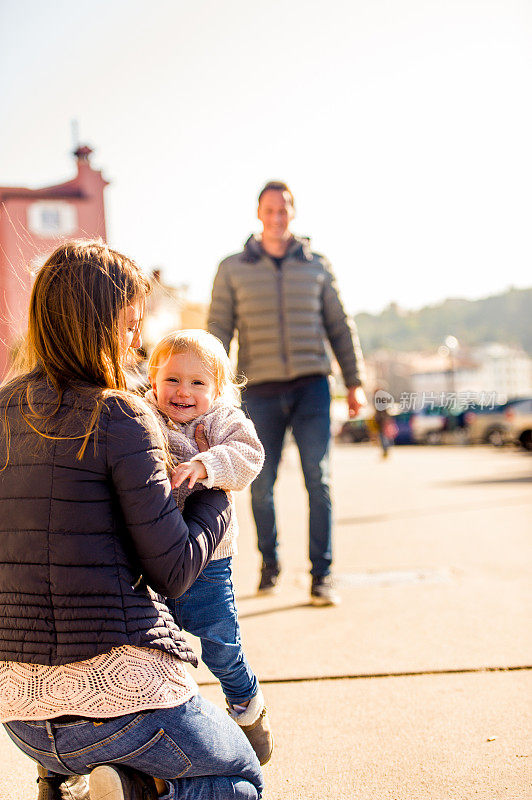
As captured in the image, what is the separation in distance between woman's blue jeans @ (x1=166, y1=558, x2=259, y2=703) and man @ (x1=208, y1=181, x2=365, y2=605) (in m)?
2.27

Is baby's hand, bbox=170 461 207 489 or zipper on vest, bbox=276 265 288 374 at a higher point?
zipper on vest, bbox=276 265 288 374

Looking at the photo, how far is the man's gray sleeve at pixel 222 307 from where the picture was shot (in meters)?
4.72

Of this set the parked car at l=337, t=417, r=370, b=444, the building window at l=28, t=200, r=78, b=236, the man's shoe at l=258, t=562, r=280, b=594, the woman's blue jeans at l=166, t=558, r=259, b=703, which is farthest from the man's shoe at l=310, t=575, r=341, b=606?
the parked car at l=337, t=417, r=370, b=444

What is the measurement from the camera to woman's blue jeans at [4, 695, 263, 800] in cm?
175

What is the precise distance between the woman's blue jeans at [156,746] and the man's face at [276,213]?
322cm

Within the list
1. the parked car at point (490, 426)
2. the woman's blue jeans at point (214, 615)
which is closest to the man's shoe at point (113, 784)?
the woman's blue jeans at point (214, 615)

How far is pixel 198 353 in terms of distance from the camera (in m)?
2.24

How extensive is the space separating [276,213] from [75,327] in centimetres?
298

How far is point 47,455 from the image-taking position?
1743 millimetres

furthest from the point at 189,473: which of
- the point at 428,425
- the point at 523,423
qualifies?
the point at 428,425

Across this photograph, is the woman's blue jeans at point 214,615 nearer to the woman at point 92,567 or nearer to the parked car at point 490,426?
the woman at point 92,567

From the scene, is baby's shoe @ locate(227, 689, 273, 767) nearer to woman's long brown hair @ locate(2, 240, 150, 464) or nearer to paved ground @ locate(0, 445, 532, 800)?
paved ground @ locate(0, 445, 532, 800)

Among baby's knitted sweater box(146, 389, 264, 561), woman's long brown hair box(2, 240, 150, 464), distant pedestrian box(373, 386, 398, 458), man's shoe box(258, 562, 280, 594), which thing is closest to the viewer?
woman's long brown hair box(2, 240, 150, 464)

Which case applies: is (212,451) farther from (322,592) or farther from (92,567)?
(322,592)
